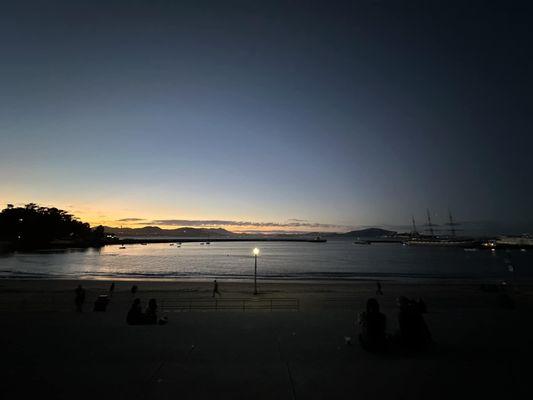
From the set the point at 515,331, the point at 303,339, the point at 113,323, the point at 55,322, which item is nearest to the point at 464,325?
the point at 515,331

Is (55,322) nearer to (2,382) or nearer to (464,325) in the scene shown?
(2,382)

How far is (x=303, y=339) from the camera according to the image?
892 centimetres

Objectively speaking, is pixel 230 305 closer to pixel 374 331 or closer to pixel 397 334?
pixel 397 334

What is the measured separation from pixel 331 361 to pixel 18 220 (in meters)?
234

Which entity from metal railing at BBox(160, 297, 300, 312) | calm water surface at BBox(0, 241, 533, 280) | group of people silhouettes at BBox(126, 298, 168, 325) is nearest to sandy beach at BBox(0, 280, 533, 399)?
group of people silhouettes at BBox(126, 298, 168, 325)

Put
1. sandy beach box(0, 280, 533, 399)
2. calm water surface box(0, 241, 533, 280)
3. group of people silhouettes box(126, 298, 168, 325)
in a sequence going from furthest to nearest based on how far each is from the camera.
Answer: calm water surface box(0, 241, 533, 280) → group of people silhouettes box(126, 298, 168, 325) → sandy beach box(0, 280, 533, 399)

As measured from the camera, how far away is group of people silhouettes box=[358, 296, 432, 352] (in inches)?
305

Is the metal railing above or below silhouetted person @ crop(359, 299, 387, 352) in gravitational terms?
below

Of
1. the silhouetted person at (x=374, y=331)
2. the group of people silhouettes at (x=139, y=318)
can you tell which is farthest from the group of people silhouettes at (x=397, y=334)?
the group of people silhouettes at (x=139, y=318)

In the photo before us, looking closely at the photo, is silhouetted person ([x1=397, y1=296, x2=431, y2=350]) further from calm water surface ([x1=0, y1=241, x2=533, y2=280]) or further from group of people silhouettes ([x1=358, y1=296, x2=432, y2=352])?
calm water surface ([x1=0, y1=241, x2=533, y2=280])

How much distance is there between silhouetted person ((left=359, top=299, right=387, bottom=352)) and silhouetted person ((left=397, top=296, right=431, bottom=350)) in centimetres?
50

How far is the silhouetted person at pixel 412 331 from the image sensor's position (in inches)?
310

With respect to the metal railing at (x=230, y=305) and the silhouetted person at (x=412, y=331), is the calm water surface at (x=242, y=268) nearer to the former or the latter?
the metal railing at (x=230, y=305)

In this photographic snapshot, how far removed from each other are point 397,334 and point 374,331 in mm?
908
